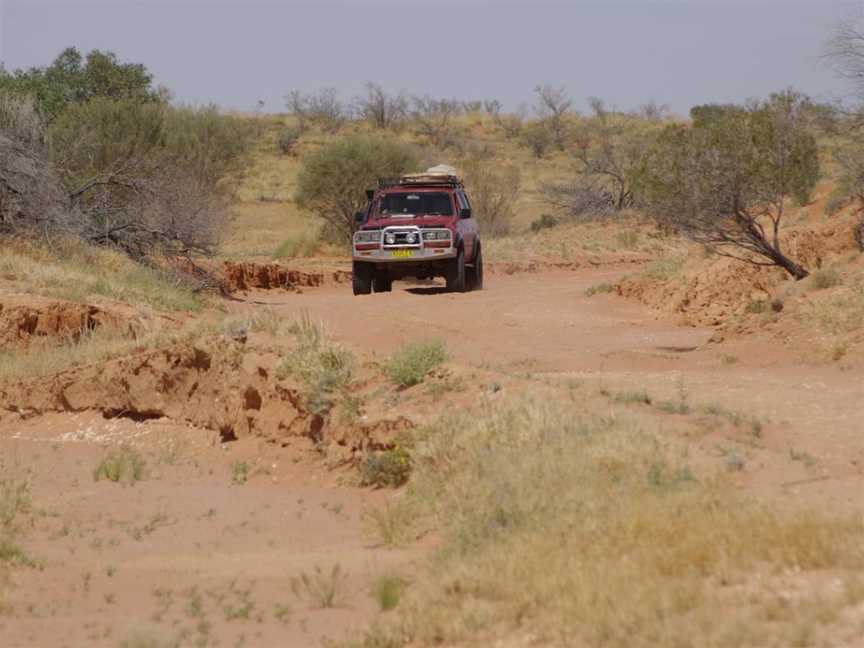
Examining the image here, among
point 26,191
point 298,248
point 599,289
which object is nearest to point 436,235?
point 599,289

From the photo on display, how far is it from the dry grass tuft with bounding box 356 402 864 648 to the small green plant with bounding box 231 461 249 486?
10.2 feet

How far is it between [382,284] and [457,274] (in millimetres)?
1585

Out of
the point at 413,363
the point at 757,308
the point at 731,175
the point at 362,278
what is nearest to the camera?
the point at 413,363

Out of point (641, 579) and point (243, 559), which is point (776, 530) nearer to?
point (641, 579)

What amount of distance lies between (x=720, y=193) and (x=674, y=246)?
19.8m

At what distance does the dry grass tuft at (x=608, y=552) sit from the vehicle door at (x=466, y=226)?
15102 millimetres

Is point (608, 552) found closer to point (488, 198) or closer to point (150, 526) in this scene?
point (150, 526)

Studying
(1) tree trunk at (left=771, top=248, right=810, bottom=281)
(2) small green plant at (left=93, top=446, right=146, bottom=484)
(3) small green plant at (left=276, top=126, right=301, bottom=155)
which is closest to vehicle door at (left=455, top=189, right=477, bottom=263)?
(1) tree trunk at (left=771, top=248, right=810, bottom=281)

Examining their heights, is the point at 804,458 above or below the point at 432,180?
below

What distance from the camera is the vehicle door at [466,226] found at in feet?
78.0

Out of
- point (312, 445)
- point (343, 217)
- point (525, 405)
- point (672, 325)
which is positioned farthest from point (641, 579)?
point (343, 217)

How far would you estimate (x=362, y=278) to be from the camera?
24156mm

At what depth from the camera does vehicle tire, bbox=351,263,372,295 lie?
78.7ft

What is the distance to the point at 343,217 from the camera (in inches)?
1474
